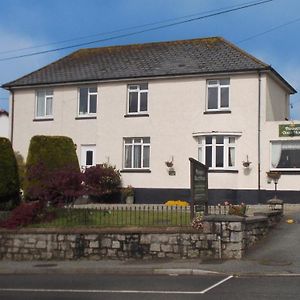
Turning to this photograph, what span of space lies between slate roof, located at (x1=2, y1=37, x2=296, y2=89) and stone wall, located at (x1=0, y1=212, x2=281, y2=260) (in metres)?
14.1

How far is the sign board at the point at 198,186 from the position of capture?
16672mm

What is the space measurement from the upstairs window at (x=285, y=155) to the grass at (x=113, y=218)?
11012 millimetres

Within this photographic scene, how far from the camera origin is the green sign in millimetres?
27672

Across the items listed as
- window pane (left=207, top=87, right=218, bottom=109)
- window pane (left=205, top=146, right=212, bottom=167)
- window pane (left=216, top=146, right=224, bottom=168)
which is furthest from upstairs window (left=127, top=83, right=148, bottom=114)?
window pane (left=216, top=146, right=224, bottom=168)

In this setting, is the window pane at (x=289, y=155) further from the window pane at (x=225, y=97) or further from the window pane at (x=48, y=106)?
the window pane at (x=48, y=106)

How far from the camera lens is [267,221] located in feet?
58.7

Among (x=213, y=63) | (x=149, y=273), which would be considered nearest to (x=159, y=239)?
(x=149, y=273)

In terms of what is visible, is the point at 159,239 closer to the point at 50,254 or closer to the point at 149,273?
the point at 149,273

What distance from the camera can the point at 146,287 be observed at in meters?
11.6

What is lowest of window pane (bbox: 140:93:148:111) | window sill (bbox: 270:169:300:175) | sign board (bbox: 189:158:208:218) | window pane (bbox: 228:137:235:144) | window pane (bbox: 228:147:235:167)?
sign board (bbox: 189:158:208:218)

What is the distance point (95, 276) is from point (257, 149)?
16136mm

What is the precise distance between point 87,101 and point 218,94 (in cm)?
746

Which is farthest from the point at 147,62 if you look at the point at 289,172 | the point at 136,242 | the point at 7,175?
the point at 136,242

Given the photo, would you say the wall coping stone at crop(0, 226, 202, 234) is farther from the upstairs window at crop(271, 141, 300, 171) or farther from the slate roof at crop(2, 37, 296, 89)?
the slate roof at crop(2, 37, 296, 89)
